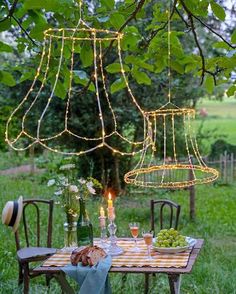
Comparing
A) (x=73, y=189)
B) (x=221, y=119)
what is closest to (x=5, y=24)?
(x=73, y=189)

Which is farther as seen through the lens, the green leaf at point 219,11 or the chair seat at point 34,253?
the chair seat at point 34,253

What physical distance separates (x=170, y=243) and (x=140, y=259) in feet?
0.79

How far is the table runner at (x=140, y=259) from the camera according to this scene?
3.00 meters

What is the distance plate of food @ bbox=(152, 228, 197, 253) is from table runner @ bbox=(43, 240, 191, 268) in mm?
29

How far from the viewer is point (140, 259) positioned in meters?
3.13

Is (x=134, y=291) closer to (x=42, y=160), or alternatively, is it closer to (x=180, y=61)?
(x=180, y=61)

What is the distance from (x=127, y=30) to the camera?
7.86 feet

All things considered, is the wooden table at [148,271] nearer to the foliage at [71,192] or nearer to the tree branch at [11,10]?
the foliage at [71,192]

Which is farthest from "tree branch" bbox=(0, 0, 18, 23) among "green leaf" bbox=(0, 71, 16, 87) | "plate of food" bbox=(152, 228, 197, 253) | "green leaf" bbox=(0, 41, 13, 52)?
"plate of food" bbox=(152, 228, 197, 253)

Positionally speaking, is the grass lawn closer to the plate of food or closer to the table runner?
the plate of food

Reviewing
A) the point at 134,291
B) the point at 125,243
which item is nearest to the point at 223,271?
the point at 134,291

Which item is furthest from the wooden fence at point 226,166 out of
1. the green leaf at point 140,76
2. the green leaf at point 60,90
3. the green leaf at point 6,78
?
the green leaf at point 6,78

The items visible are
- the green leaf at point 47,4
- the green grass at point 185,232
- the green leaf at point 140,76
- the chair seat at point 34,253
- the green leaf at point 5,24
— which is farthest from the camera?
the green grass at point 185,232

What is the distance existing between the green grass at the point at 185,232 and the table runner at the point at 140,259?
67 centimetres
